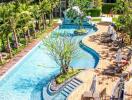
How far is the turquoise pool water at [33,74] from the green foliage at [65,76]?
45.7 inches

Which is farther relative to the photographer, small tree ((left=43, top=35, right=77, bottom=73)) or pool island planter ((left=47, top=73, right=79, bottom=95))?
small tree ((left=43, top=35, right=77, bottom=73))

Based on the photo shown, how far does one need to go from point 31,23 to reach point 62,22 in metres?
11.3

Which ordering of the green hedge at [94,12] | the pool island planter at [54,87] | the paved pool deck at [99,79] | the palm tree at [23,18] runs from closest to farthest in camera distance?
the paved pool deck at [99,79] → the pool island planter at [54,87] → the palm tree at [23,18] → the green hedge at [94,12]

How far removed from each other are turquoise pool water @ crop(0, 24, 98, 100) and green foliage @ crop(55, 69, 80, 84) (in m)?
1.16

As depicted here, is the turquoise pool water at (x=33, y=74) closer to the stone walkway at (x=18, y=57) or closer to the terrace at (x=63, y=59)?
the terrace at (x=63, y=59)

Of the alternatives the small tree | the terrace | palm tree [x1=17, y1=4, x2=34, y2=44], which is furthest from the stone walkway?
the small tree

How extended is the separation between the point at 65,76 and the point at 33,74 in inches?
151

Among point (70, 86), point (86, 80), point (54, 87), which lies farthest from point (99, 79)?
point (54, 87)

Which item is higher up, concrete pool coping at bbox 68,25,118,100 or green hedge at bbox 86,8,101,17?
green hedge at bbox 86,8,101,17

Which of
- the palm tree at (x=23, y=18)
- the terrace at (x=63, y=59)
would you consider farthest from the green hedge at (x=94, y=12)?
the palm tree at (x=23, y=18)

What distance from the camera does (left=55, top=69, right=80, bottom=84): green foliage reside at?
24.8 metres

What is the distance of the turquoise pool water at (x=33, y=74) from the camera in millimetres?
24250

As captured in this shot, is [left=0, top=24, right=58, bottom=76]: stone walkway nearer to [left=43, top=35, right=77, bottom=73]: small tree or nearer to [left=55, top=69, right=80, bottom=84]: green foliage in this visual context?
[left=43, top=35, right=77, bottom=73]: small tree

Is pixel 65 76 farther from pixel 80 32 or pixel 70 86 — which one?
pixel 80 32
